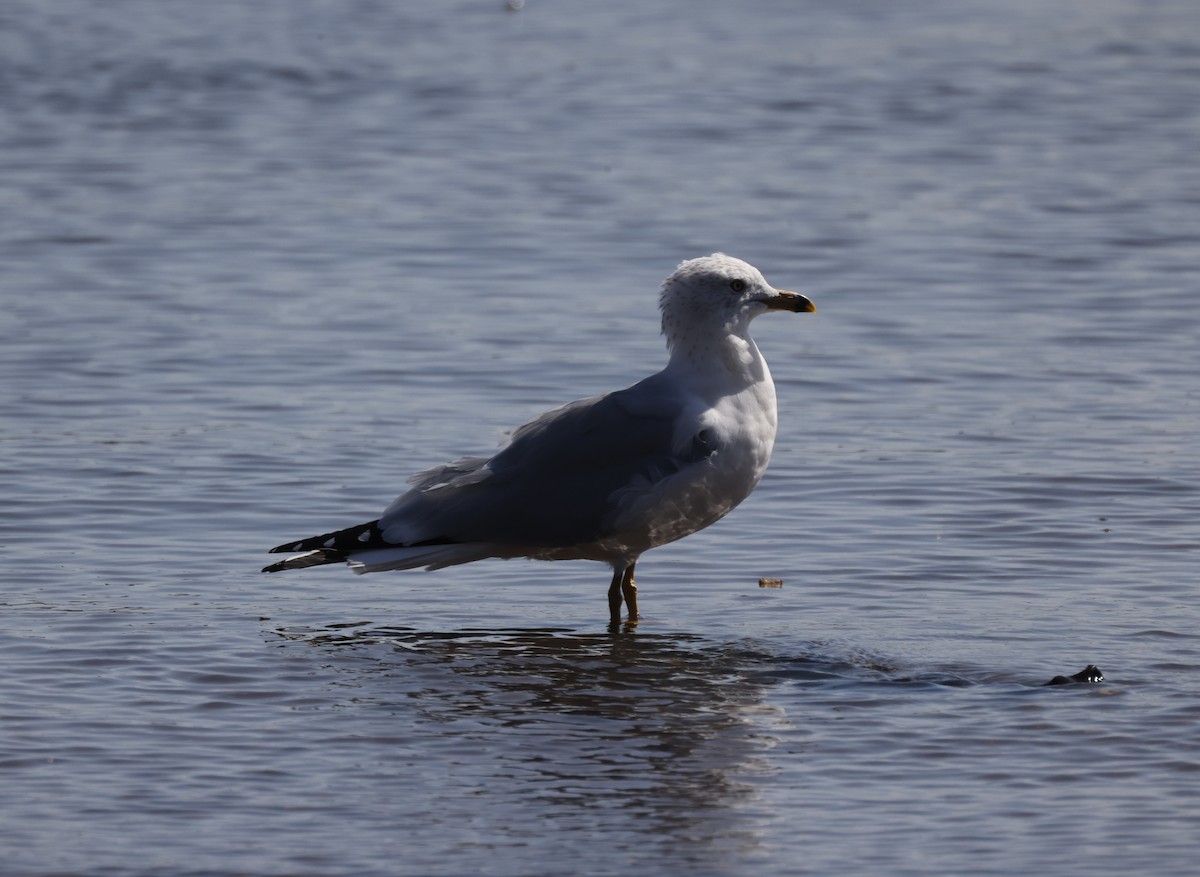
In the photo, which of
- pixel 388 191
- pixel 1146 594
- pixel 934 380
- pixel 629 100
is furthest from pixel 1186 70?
pixel 1146 594

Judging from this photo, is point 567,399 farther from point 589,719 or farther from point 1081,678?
point 1081,678

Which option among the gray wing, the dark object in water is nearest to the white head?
the gray wing

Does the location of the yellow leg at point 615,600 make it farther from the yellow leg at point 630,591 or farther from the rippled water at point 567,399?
the rippled water at point 567,399

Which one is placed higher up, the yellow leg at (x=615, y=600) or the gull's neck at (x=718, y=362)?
the gull's neck at (x=718, y=362)

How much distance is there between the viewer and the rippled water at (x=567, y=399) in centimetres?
570

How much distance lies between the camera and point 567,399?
10.6 metres

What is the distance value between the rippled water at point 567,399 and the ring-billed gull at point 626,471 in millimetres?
297

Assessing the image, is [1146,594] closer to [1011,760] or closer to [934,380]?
[1011,760]

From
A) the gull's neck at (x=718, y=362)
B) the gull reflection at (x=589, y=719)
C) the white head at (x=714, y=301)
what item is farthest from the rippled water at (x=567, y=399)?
the white head at (x=714, y=301)

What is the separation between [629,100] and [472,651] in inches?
549

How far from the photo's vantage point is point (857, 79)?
21.5 meters

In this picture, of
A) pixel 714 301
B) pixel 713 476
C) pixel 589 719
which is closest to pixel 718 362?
pixel 714 301

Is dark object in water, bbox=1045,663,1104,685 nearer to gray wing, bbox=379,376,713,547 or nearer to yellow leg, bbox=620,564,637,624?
gray wing, bbox=379,376,713,547

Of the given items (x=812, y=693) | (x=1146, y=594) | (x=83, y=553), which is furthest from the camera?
(x=83, y=553)
